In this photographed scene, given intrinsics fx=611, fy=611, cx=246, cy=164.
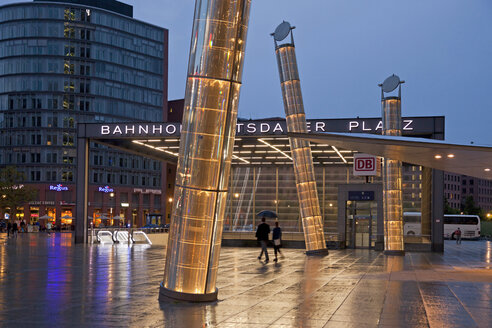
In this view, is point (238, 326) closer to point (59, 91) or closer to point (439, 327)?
point (439, 327)

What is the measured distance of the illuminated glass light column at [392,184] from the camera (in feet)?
102

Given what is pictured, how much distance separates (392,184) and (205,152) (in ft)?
70.8

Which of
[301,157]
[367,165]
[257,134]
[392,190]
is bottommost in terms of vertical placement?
[392,190]

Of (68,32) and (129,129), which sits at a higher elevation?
(68,32)

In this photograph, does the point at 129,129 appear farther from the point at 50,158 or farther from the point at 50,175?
the point at 50,158

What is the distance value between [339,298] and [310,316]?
245cm

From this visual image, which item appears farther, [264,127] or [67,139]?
[67,139]

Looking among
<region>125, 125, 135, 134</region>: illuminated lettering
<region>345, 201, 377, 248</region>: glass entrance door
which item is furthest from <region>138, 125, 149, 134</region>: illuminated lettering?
<region>345, 201, 377, 248</region>: glass entrance door

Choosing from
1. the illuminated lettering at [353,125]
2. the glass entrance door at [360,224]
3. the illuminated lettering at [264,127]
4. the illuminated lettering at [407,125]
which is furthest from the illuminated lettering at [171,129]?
the illuminated lettering at [407,125]

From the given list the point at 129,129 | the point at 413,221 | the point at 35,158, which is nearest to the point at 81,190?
the point at 129,129

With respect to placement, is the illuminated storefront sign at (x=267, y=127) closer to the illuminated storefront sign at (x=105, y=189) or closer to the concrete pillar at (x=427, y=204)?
the concrete pillar at (x=427, y=204)

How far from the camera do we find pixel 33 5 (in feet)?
334

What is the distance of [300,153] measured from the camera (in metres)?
29.6

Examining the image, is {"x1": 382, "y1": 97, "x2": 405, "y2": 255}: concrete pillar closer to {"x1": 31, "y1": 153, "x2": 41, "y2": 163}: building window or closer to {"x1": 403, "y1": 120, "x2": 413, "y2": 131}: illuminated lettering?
{"x1": 403, "y1": 120, "x2": 413, "y2": 131}: illuminated lettering
